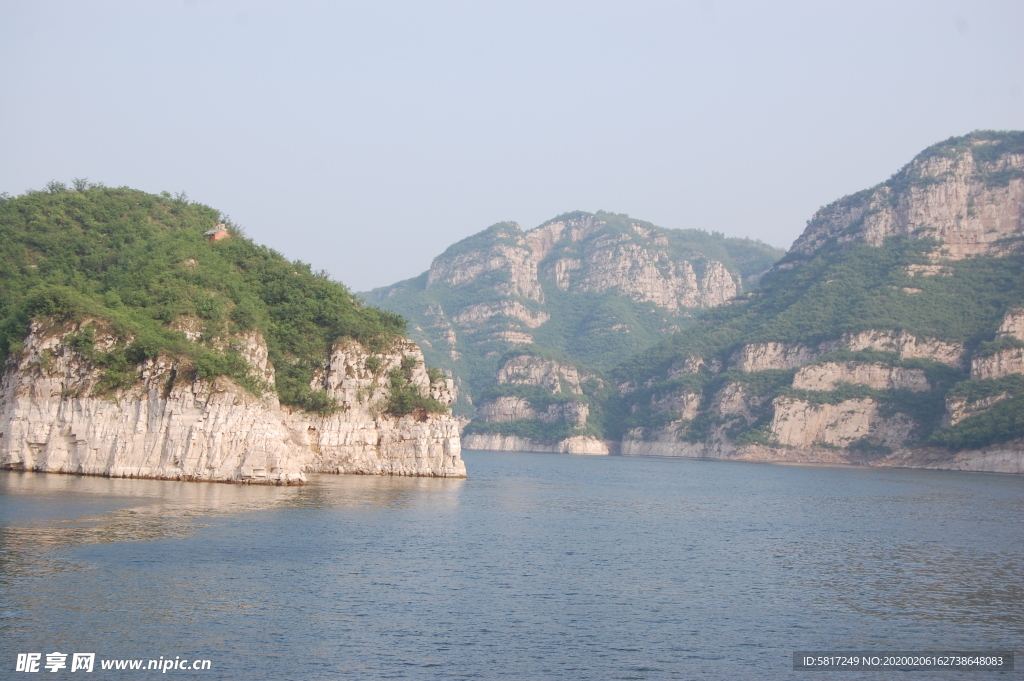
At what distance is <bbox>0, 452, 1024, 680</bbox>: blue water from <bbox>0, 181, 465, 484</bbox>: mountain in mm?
3498

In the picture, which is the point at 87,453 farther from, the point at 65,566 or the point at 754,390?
the point at 754,390

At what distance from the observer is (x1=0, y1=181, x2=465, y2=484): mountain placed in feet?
190

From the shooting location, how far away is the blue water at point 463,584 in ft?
83.0

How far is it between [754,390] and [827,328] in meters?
18.0

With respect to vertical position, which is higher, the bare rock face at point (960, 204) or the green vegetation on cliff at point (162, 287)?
the bare rock face at point (960, 204)

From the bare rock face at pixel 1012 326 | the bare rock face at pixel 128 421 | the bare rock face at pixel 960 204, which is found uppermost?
the bare rock face at pixel 960 204

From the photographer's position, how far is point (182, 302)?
63.2m

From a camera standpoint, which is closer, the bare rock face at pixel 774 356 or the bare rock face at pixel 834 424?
the bare rock face at pixel 834 424

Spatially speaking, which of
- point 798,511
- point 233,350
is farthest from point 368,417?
point 798,511

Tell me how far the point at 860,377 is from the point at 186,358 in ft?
455

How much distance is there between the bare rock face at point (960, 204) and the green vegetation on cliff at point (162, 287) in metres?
140

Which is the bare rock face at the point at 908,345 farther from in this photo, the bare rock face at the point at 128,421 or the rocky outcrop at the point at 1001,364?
the bare rock face at the point at 128,421

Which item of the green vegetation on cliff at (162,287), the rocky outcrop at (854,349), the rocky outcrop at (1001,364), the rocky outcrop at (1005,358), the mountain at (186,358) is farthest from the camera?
the rocky outcrop at (854,349)

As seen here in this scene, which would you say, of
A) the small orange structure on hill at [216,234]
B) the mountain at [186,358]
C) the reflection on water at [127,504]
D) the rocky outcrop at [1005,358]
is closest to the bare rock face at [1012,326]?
the rocky outcrop at [1005,358]
